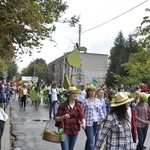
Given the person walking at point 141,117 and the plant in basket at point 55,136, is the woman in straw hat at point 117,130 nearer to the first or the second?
the plant in basket at point 55,136

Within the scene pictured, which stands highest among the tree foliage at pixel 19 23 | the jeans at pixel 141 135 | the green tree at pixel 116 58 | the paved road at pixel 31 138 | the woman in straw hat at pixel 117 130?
the green tree at pixel 116 58

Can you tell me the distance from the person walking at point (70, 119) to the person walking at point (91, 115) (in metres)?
1.43

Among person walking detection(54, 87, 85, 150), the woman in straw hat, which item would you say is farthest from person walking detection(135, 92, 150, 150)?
the woman in straw hat

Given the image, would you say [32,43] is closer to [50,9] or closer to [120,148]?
[50,9]

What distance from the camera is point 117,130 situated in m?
5.51

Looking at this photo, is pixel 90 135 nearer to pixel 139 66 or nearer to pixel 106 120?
pixel 106 120

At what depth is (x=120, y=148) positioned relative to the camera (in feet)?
18.1

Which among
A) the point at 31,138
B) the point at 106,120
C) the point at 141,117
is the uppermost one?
the point at 106,120

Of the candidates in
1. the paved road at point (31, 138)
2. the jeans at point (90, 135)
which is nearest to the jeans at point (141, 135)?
the paved road at point (31, 138)

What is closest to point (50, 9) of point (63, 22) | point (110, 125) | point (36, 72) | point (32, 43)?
point (32, 43)

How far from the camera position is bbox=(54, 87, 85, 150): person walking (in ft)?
25.4

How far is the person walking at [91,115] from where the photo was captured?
9258mm

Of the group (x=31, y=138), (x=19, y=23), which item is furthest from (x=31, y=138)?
(x=19, y=23)

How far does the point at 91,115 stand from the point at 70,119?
1.87m
